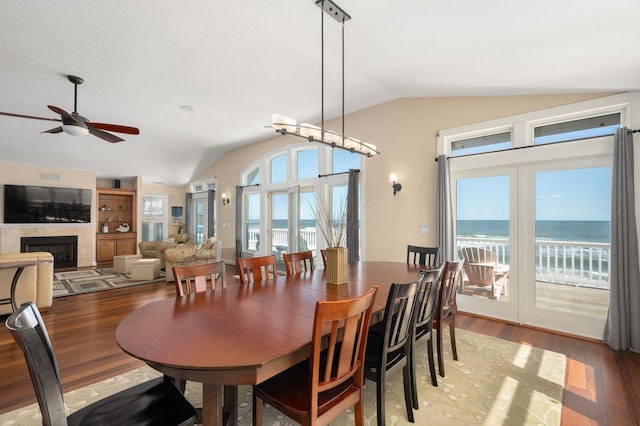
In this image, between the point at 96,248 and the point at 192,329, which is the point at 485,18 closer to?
the point at 192,329

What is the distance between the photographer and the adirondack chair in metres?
3.92

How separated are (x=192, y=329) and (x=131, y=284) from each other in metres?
5.35

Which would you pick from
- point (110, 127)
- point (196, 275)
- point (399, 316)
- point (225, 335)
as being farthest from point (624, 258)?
point (110, 127)

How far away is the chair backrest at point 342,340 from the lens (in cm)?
128

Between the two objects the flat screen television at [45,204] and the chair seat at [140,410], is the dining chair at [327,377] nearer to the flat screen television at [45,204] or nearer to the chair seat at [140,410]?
the chair seat at [140,410]

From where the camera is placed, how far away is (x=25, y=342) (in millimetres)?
994

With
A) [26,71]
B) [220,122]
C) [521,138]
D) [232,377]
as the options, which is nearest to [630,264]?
[521,138]

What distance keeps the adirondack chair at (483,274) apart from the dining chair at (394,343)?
8.31ft

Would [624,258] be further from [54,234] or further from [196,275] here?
[54,234]

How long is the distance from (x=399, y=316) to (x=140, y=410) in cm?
140

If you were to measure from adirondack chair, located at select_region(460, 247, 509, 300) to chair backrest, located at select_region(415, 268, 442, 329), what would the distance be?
2.17 m

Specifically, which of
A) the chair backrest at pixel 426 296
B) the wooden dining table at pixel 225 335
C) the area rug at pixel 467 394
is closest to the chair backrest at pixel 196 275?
the wooden dining table at pixel 225 335

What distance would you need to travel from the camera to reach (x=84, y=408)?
4.37 feet

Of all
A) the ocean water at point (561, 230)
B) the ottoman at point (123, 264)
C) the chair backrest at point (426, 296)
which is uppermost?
the ocean water at point (561, 230)
